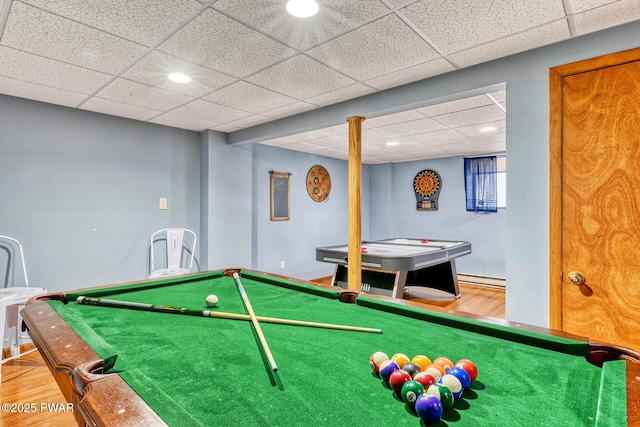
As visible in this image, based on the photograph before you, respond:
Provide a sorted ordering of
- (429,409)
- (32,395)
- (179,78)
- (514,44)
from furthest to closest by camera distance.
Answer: (179,78) < (32,395) < (514,44) < (429,409)

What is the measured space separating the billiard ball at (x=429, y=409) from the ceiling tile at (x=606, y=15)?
72.8 inches

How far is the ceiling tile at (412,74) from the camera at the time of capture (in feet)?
7.39

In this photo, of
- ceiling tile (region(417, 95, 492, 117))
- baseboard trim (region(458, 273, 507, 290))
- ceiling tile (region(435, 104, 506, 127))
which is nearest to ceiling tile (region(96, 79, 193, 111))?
ceiling tile (region(417, 95, 492, 117))

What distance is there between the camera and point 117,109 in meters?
3.23

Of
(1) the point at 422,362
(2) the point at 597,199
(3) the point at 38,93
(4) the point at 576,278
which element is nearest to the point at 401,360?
(1) the point at 422,362

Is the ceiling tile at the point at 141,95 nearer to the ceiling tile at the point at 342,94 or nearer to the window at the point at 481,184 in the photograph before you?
the ceiling tile at the point at 342,94

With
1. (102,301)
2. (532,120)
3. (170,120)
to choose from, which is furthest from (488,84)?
(170,120)

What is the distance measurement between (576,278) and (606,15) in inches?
52.2

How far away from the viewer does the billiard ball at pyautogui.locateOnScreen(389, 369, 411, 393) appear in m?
0.81

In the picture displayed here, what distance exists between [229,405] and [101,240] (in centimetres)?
333

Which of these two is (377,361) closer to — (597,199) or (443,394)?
(443,394)

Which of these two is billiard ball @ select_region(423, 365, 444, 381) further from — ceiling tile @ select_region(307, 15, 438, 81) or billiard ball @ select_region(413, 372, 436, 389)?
ceiling tile @ select_region(307, 15, 438, 81)

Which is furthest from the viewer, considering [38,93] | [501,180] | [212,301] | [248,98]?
[501,180]

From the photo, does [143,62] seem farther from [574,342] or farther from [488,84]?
[574,342]
